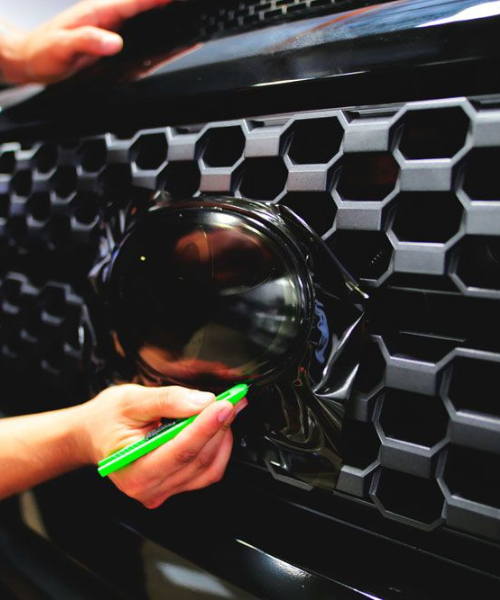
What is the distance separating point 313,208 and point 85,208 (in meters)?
0.37

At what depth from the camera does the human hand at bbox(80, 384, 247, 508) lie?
1.48ft

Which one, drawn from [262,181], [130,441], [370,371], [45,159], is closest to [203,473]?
[130,441]

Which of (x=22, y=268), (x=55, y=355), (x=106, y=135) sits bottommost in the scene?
(x=55, y=355)

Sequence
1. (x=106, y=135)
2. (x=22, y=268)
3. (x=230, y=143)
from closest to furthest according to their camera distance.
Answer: (x=230, y=143)
(x=106, y=135)
(x=22, y=268)

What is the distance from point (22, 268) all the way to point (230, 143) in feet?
1.46

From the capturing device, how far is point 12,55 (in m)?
0.89

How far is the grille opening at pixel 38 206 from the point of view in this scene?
771 mm

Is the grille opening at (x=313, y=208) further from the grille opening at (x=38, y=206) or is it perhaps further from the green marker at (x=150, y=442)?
the grille opening at (x=38, y=206)

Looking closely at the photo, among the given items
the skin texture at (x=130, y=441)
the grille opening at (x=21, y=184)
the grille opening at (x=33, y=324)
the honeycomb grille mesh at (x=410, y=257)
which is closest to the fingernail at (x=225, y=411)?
the skin texture at (x=130, y=441)

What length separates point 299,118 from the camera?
494 mm

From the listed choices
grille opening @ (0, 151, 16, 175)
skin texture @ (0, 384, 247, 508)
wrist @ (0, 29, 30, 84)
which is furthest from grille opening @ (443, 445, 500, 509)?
wrist @ (0, 29, 30, 84)

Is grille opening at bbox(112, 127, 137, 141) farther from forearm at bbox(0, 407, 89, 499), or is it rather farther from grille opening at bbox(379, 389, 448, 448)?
grille opening at bbox(379, 389, 448, 448)

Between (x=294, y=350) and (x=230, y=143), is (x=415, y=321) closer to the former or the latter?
(x=294, y=350)

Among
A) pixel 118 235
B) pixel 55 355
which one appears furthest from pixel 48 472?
pixel 118 235
